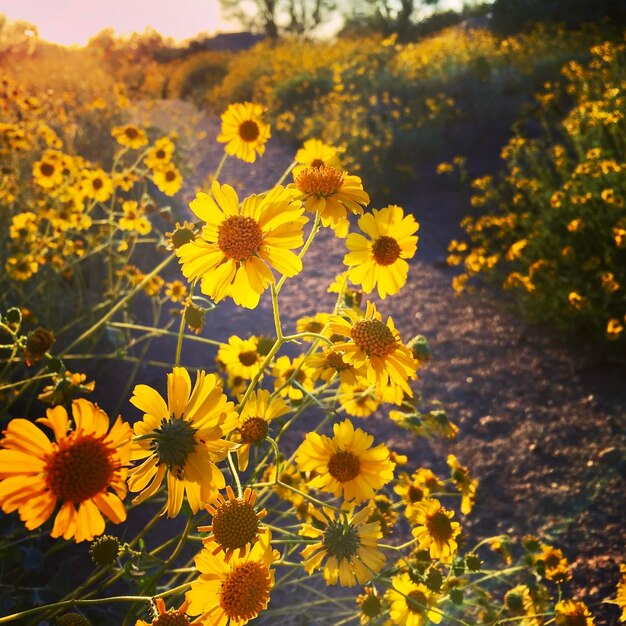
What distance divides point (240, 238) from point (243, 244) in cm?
1

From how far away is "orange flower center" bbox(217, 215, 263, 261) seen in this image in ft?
3.68

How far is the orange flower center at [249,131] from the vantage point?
6.31 ft

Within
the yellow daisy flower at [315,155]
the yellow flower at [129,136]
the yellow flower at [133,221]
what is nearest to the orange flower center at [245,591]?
the yellow daisy flower at [315,155]

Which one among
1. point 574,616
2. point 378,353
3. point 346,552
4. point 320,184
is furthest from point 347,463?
point 574,616

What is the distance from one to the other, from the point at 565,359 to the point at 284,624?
2.41 meters

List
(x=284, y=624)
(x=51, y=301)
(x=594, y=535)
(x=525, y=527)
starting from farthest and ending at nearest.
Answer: (x=51, y=301), (x=525, y=527), (x=594, y=535), (x=284, y=624)

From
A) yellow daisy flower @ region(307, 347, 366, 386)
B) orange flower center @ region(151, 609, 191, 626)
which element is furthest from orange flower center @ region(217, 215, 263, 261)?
orange flower center @ region(151, 609, 191, 626)

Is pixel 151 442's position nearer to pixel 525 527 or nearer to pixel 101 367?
pixel 525 527

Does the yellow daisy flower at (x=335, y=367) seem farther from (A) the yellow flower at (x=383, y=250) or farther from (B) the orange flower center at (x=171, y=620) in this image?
(B) the orange flower center at (x=171, y=620)

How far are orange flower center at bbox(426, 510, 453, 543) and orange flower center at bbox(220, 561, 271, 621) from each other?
0.69 metres

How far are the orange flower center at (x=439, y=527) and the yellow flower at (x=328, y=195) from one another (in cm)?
90

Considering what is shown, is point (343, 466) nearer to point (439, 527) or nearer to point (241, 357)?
point (439, 527)

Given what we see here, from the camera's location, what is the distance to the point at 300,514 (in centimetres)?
171

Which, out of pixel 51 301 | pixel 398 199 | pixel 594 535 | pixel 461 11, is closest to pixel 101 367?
pixel 51 301
